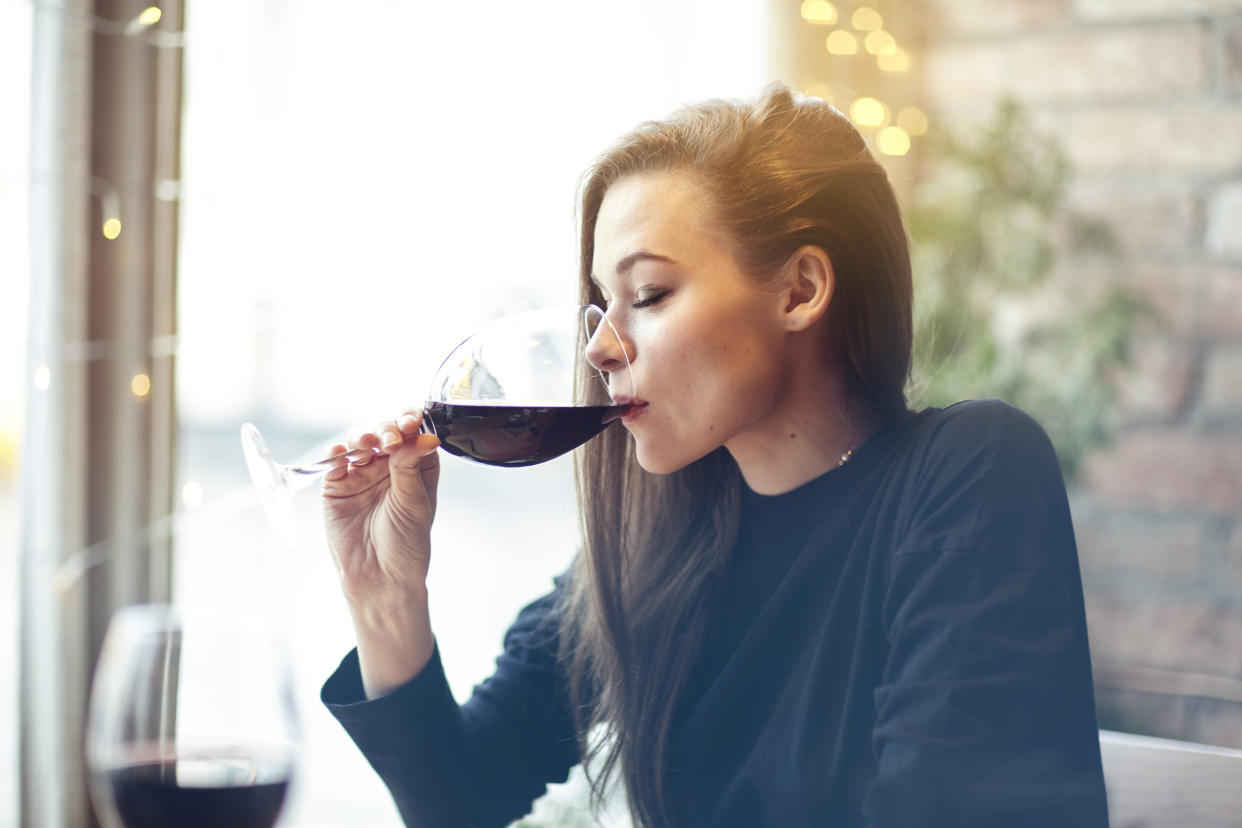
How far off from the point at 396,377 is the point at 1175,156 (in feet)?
4.29

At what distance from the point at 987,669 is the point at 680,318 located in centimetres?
32

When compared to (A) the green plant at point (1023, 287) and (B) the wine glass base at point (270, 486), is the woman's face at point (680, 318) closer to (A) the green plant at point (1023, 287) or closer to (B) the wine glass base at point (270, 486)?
(B) the wine glass base at point (270, 486)

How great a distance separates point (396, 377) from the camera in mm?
1837

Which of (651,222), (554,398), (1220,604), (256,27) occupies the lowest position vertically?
(1220,604)

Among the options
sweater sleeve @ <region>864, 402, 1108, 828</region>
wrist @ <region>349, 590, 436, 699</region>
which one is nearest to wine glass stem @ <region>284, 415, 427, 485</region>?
wrist @ <region>349, 590, 436, 699</region>

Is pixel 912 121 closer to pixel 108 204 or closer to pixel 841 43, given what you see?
pixel 841 43

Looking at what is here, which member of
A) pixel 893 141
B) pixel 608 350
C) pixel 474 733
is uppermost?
pixel 893 141

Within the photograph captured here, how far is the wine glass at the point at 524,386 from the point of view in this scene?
31.0 inches

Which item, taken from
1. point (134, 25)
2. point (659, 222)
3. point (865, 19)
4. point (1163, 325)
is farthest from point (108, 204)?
point (1163, 325)

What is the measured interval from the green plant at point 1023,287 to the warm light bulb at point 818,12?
0.29 metres

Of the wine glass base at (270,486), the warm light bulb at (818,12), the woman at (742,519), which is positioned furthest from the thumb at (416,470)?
the warm light bulb at (818,12)

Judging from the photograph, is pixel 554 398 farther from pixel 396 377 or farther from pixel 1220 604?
pixel 1220 604

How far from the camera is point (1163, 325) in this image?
1.86m

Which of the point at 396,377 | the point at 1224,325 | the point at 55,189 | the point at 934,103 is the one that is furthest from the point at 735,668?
the point at 934,103
